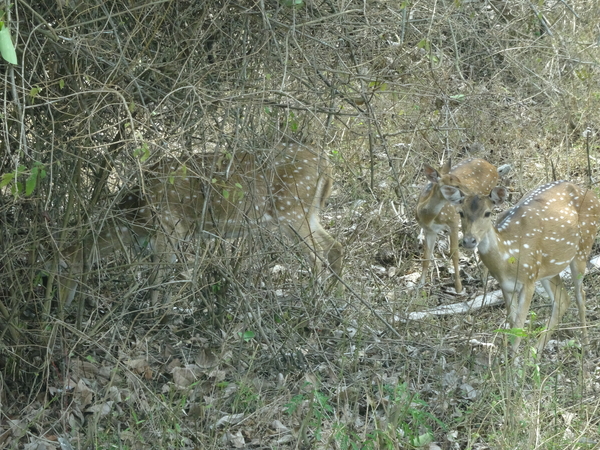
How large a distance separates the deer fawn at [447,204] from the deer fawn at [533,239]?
1084 mm

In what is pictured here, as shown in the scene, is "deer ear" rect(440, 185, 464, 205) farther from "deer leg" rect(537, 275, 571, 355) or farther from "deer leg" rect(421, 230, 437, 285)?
"deer leg" rect(421, 230, 437, 285)

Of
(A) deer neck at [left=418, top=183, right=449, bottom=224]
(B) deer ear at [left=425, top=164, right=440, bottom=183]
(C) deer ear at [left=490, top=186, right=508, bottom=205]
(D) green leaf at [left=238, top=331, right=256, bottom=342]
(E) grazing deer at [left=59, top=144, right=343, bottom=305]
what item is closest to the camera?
(D) green leaf at [left=238, top=331, right=256, bottom=342]

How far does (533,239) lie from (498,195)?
17.8 inches

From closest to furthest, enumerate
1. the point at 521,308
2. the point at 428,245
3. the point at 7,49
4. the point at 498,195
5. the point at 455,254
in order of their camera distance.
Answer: the point at 7,49, the point at 521,308, the point at 498,195, the point at 455,254, the point at 428,245

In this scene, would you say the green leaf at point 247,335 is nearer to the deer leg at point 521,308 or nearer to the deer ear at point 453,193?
the deer leg at point 521,308

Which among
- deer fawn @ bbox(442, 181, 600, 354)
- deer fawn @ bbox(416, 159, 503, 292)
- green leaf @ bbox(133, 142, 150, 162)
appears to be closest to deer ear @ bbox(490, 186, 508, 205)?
deer fawn @ bbox(442, 181, 600, 354)

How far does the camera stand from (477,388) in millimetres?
5188

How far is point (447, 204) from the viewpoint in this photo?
A: 8.23 metres

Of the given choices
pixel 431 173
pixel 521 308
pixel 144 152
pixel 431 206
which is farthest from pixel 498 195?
pixel 144 152

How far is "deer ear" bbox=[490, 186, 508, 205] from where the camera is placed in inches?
247

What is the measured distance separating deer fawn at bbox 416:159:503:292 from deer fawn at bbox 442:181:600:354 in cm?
108

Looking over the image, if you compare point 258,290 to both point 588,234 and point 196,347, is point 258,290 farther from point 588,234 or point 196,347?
point 588,234

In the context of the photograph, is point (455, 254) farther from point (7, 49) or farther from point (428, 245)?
point (7, 49)

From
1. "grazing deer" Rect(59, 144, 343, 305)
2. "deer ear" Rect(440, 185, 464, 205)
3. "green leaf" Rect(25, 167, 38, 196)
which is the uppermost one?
"green leaf" Rect(25, 167, 38, 196)
